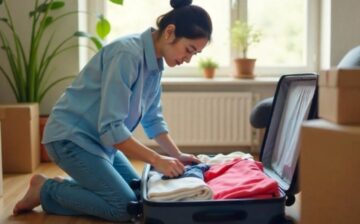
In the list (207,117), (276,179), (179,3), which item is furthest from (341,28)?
(179,3)

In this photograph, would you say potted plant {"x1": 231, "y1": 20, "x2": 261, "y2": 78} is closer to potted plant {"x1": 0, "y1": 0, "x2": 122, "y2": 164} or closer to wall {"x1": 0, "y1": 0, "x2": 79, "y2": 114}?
potted plant {"x1": 0, "y1": 0, "x2": 122, "y2": 164}

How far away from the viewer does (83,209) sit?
1.63 m

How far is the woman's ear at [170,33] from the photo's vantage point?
1544mm

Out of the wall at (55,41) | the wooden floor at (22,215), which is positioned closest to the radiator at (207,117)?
the wall at (55,41)

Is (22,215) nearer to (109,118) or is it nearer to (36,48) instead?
(109,118)

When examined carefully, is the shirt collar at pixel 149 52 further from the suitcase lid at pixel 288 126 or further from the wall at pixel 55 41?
the wall at pixel 55 41

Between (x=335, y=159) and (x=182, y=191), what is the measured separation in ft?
1.69

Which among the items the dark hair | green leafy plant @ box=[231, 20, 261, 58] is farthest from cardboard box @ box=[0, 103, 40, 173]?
green leafy plant @ box=[231, 20, 261, 58]

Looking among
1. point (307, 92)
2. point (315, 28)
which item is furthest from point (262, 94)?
point (307, 92)

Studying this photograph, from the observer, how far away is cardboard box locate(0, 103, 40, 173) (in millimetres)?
2439

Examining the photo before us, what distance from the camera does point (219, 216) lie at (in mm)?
1334

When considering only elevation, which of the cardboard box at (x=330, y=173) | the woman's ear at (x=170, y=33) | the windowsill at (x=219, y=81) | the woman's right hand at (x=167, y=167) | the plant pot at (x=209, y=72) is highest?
the woman's ear at (x=170, y=33)

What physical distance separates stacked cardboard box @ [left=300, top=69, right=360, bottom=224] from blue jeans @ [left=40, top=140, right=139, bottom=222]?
747mm

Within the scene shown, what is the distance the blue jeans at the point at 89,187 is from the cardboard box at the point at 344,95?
81 centimetres
